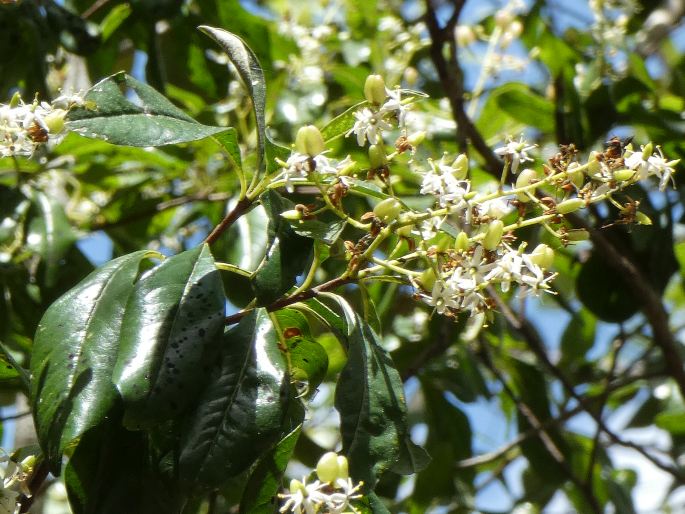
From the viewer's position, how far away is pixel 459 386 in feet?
6.97

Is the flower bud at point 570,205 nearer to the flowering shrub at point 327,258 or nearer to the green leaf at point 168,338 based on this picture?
the flowering shrub at point 327,258

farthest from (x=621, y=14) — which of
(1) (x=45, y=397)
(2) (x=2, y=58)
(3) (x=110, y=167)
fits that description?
(1) (x=45, y=397)

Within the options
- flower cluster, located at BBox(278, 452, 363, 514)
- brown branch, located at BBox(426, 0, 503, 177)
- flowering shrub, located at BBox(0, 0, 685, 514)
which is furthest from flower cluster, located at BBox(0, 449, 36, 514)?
brown branch, located at BBox(426, 0, 503, 177)

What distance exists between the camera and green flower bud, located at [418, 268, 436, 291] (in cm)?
95

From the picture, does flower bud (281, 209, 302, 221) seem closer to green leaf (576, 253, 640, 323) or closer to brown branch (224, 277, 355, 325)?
brown branch (224, 277, 355, 325)

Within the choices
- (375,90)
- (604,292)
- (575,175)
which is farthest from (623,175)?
Result: (604,292)

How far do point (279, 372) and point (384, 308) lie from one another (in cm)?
93

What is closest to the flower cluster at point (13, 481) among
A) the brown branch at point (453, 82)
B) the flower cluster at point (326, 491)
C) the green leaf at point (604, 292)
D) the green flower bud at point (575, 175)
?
the flower cluster at point (326, 491)

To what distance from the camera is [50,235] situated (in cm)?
177

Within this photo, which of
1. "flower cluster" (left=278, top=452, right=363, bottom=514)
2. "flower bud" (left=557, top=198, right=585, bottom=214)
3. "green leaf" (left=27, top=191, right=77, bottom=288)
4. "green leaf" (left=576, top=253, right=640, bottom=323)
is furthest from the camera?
"green leaf" (left=576, top=253, right=640, bottom=323)

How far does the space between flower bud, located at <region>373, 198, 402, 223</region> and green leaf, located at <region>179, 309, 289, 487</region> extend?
18cm

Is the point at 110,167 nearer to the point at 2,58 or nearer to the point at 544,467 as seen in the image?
the point at 2,58

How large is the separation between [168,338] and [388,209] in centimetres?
24

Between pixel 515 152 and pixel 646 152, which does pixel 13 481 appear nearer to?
pixel 515 152
